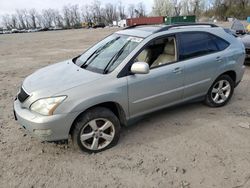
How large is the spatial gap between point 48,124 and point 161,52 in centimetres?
216

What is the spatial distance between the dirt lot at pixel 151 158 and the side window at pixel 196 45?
113 cm

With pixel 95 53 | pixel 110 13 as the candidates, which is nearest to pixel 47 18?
pixel 110 13

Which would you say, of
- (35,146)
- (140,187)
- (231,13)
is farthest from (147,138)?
(231,13)

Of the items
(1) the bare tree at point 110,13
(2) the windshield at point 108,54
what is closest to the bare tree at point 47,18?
(1) the bare tree at point 110,13

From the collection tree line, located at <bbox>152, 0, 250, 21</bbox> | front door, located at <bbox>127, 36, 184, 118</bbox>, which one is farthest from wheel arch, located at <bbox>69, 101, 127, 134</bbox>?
tree line, located at <bbox>152, 0, 250, 21</bbox>

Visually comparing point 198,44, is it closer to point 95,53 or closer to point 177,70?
point 177,70

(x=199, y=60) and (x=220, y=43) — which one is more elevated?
(x=220, y=43)

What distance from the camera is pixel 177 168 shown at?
309 centimetres

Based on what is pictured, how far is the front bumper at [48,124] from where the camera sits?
119 inches

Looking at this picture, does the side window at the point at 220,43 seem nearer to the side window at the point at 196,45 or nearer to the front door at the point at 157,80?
the side window at the point at 196,45

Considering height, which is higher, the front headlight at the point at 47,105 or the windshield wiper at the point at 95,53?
the windshield wiper at the point at 95,53

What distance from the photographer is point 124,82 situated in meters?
3.42

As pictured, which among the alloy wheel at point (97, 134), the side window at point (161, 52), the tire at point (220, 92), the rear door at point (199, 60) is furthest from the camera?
the tire at point (220, 92)

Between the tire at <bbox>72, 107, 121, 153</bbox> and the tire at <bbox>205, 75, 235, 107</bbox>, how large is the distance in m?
2.10
